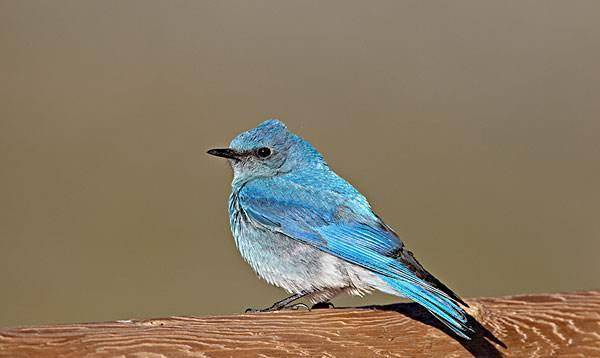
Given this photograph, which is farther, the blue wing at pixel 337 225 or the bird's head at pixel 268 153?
the bird's head at pixel 268 153

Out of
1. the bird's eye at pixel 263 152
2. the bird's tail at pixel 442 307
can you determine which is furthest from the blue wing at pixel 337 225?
the bird's eye at pixel 263 152

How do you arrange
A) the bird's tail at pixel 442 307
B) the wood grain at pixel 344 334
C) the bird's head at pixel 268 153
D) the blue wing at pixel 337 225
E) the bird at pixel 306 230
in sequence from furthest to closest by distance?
the bird's head at pixel 268 153 < the bird at pixel 306 230 < the blue wing at pixel 337 225 < the bird's tail at pixel 442 307 < the wood grain at pixel 344 334

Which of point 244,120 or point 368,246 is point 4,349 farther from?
point 244,120

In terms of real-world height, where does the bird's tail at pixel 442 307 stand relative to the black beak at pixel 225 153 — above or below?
below

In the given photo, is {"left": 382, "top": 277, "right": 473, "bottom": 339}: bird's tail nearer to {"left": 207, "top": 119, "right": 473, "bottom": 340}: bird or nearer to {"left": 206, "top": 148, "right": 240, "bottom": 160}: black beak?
{"left": 207, "top": 119, "right": 473, "bottom": 340}: bird

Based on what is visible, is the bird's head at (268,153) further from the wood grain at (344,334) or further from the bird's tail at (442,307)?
the bird's tail at (442,307)

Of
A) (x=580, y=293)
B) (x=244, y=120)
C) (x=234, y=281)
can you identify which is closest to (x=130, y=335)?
(x=580, y=293)

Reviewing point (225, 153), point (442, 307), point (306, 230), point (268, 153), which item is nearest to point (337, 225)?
point (306, 230)
